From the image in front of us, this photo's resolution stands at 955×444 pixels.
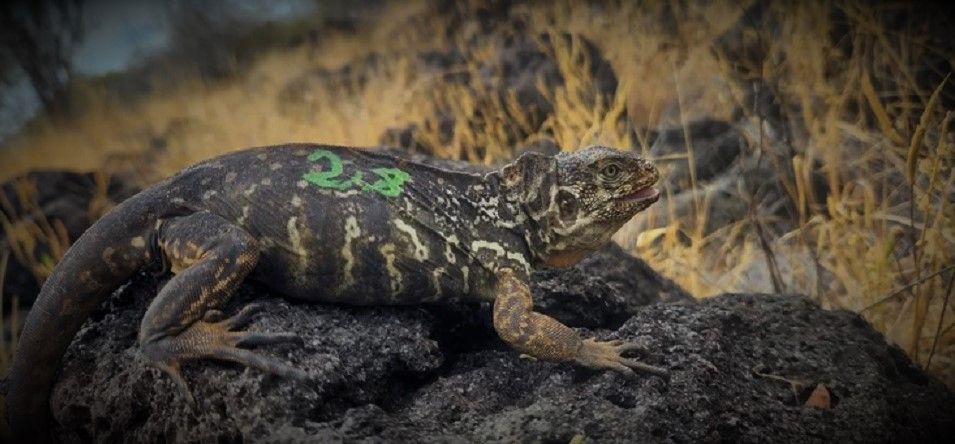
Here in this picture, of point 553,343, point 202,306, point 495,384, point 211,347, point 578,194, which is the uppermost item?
point 578,194

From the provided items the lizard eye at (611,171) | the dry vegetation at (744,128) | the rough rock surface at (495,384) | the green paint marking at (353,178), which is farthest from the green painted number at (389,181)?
the dry vegetation at (744,128)

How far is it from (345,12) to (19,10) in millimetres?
7882

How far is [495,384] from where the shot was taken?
250cm

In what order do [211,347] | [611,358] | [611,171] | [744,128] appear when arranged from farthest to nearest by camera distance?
[744,128] < [611,171] < [611,358] < [211,347]

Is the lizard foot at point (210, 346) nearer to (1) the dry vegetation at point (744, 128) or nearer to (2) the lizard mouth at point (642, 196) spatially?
(2) the lizard mouth at point (642, 196)

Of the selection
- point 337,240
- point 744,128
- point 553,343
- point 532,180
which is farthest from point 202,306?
point 744,128

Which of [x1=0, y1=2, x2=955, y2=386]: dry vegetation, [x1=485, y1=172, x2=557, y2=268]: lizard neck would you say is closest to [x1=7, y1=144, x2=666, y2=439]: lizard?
[x1=485, y1=172, x2=557, y2=268]: lizard neck

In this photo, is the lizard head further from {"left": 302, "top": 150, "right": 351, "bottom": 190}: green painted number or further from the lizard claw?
the lizard claw

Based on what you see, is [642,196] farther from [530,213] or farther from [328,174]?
[328,174]

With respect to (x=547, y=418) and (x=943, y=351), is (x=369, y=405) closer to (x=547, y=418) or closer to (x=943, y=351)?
(x=547, y=418)

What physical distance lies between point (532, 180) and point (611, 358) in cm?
96

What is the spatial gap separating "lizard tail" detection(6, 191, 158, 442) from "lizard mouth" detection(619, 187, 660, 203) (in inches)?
81.8

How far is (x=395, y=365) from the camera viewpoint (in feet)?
8.20

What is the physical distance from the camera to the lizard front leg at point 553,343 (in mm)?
2420
